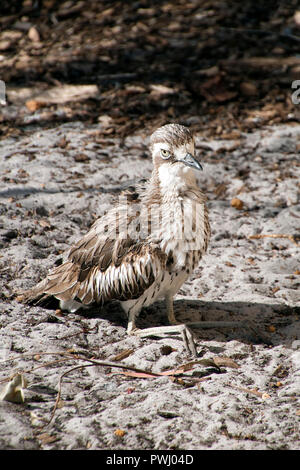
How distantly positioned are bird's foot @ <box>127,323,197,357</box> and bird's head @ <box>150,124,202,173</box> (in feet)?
3.66

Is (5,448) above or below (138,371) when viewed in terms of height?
above

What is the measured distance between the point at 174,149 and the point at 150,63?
4.75 metres

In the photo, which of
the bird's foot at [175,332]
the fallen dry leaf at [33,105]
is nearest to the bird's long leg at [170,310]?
the bird's foot at [175,332]

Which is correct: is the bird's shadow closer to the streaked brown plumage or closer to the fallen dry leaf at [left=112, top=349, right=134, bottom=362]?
the streaked brown plumage

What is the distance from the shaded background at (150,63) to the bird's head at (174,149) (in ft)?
9.90

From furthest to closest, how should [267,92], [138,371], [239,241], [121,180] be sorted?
[267,92]
[121,180]
[239,241]
[138,371]

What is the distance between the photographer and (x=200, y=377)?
412cm

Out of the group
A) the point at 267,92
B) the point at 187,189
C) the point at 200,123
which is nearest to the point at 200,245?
the point at 187,189

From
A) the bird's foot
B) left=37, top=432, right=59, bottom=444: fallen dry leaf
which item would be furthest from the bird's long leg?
left=37, top=432, right=59, bottom=444: fallen dry leaf

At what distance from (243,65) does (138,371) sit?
19.3 ft

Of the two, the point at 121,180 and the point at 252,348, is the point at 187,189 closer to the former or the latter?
the point at 252,348

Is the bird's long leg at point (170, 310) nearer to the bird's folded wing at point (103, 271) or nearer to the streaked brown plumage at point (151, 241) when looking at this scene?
the streaked brown plumage at point (151, 241)

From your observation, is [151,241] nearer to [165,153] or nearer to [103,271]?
[103,271]
